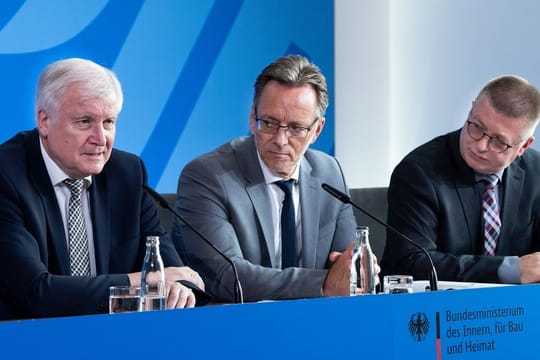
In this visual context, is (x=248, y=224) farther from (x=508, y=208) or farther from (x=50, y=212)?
(x=508, y=208)

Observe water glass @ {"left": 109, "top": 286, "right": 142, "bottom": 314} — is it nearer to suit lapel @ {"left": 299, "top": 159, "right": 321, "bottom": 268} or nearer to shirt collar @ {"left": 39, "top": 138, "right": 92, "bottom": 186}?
shirt collar @ {"left": 39, "top": 138, "right": 92, "bottom": 186}

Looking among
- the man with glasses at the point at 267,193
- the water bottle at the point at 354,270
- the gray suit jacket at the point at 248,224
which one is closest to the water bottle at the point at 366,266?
the water bottle at the point at 354,270

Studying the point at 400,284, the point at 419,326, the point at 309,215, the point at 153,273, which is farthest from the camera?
the point at 309,215

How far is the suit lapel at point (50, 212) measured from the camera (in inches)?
121

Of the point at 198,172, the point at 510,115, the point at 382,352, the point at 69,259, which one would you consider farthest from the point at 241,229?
the point at 382,352

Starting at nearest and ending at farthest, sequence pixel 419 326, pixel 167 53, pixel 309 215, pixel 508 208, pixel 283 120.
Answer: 1. pixel 419 326
2. pixel 283 120
3. pixel 309 215
4. pixel 508 208
5. pixel 167 53

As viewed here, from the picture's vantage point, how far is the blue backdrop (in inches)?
172

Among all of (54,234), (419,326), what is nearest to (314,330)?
(419,326)

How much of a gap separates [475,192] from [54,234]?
159 cm

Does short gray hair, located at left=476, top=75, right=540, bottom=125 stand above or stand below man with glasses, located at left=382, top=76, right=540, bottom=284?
above

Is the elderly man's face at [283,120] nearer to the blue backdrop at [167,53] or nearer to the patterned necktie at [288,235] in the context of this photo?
the patterned necktie at [288,235]

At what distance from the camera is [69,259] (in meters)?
3.11

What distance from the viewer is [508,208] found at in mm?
3785

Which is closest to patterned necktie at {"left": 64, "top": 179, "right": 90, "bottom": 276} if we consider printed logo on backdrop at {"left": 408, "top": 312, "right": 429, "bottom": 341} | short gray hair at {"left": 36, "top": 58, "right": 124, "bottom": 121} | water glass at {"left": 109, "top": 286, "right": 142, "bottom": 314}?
short gray hair at {"left": 36, "top": 58, "right": 124, "bottom": 121}
